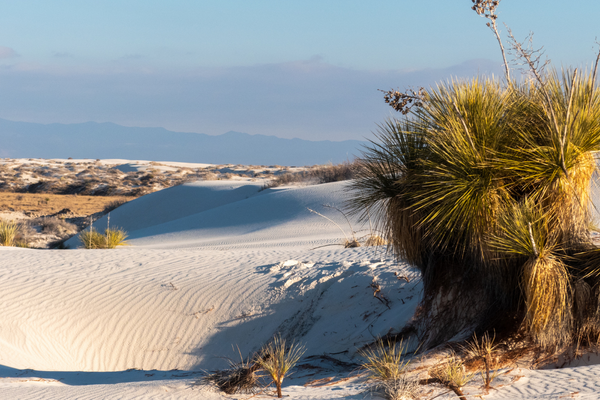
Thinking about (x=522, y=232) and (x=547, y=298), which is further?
(x=547, y=298)

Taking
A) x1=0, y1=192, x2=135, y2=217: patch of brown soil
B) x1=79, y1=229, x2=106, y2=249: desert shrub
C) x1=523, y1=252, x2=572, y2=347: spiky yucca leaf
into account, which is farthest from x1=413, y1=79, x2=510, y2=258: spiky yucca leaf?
x1=0, y1=192, x2=135, y2=217: patch of brown soil

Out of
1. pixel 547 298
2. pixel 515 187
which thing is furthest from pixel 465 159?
pixel 547 298

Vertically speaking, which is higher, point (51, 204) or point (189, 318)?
point (51, 204)

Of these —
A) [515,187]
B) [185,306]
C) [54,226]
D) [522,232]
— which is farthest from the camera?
[54,226]

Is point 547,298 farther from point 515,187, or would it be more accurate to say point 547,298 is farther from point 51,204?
point 51,204

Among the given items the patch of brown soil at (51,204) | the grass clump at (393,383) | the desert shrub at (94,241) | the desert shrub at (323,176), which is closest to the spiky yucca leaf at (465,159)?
the grass clump at (393,383)

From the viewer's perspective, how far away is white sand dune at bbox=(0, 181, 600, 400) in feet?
15.8

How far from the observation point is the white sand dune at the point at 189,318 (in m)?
4.82

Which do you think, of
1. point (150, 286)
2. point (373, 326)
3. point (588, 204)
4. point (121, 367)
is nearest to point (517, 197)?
point (588, 204)

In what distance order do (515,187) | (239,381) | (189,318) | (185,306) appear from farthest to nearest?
(185,306)
(189,318)
(515,187)
(239,381)

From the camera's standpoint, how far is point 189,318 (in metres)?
8.37

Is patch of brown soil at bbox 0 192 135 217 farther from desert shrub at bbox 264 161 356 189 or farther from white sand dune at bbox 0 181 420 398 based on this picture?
white sand dune at bbox 0 181 420 398

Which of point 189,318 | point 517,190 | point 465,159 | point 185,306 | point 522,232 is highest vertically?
point 465,159

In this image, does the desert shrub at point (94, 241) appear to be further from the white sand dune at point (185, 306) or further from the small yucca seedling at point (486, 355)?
the small yucca seedling at point (486, 355)
